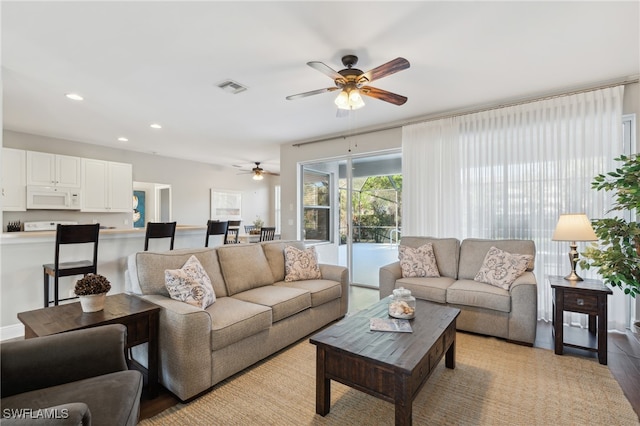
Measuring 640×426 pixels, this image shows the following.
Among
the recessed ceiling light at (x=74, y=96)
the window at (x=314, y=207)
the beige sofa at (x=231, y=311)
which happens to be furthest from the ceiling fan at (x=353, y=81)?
the window at (x=314, y=207)

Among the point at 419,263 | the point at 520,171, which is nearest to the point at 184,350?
the point at 419,263

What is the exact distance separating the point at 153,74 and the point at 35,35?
856 millimetres

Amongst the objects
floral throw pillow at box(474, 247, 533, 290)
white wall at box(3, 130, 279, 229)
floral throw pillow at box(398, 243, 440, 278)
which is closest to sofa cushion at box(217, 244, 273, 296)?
floral throw pillow at box(398, 243, 440, 278)

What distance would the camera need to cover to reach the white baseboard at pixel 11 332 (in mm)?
2939

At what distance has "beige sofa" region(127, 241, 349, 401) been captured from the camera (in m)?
1.93

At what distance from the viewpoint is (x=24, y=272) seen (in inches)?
122

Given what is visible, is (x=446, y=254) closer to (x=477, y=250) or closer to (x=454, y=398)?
(x=477, y=250)

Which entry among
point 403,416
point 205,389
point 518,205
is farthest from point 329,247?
point 403,416

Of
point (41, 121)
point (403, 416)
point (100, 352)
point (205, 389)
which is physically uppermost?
point (41, 121)

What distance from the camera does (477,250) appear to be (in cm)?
350

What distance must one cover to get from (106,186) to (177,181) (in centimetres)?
161

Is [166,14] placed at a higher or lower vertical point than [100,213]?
higher

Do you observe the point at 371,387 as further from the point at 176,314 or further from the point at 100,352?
the point at 100,352

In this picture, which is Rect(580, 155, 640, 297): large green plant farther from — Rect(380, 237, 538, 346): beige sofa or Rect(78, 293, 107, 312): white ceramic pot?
Rect(78, 293, 107, 312): white ceramic pot
